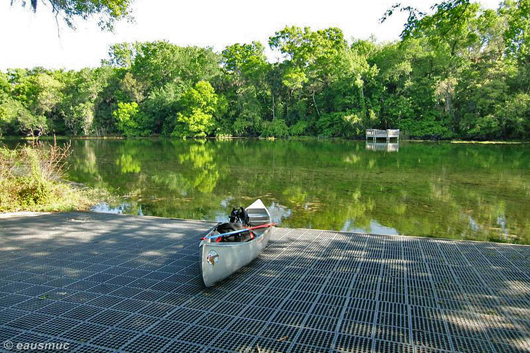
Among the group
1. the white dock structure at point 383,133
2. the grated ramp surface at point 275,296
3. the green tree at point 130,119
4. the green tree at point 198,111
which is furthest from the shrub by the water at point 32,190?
the green tree at point 130,119

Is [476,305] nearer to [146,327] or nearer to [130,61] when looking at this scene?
[146,327]

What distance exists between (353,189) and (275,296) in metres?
9.60

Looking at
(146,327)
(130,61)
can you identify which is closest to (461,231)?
(146,327)

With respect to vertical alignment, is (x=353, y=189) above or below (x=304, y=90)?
below

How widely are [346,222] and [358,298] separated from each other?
5364 millimetres

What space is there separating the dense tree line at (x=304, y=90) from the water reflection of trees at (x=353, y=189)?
17.7 m

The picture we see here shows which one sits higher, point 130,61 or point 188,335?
point 130,61

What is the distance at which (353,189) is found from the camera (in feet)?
42.8

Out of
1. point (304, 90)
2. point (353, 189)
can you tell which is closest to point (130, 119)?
point (304, 90)

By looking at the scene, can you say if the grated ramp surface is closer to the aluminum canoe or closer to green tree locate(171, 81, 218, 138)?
the aluminum canoe

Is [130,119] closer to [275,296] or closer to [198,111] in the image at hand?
[198,111]

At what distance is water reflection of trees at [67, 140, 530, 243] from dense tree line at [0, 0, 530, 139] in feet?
58.1

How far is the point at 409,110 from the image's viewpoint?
39.9 m

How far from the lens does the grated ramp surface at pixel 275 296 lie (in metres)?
3.11
